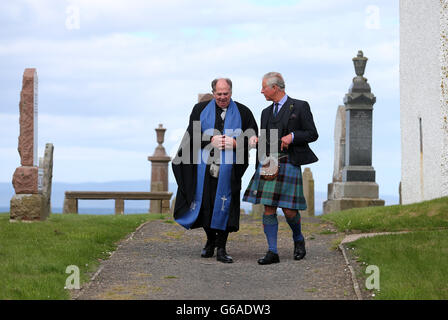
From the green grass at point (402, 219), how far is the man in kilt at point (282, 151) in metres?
4.39

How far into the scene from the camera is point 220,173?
9.13 meters

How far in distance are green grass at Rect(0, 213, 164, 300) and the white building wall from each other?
24.5 ft

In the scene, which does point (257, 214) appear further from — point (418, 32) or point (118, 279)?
point (118, 279)

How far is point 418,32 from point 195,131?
9.67 metres

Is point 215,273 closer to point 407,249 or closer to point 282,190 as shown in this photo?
point 282,190

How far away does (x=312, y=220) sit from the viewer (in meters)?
14.9

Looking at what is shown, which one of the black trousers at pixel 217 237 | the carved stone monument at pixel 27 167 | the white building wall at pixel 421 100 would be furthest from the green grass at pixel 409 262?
the carved stone monument at pixel 27 167

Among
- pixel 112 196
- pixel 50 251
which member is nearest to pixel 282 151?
pixel 50 251

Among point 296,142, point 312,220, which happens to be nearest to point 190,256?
point 296,142

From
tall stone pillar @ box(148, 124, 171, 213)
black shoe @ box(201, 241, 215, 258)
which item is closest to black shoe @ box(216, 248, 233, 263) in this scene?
black shoe @ box(201, 241, 215, 258)

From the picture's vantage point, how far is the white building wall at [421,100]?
1542 cm

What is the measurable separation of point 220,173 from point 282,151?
1028 mm

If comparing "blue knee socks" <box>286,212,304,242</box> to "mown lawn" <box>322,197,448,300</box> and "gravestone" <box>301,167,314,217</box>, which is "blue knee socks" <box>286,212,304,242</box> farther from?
"gravestone" <box>301,167,314,217</box>

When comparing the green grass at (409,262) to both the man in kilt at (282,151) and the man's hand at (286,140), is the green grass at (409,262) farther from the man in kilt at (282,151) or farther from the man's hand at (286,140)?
the man's hand at (286,140)
